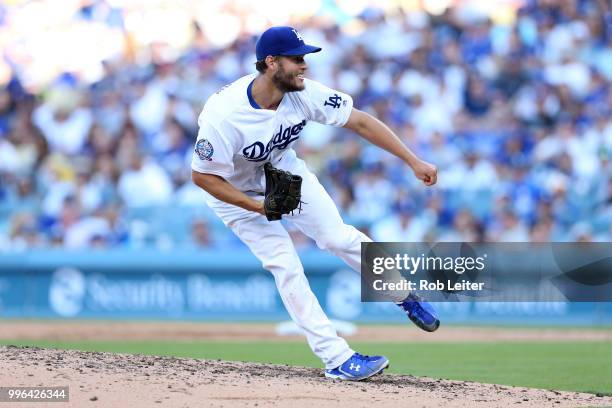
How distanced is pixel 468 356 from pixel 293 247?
3745 millimetres

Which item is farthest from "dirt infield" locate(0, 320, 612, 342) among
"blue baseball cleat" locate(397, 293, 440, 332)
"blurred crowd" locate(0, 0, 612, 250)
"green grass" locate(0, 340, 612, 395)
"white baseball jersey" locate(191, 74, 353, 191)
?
"white baseball jersey" locate(191, 74, 353, 191)

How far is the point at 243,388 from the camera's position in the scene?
6.24 meters

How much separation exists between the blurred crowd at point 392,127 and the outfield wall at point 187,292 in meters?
0.43

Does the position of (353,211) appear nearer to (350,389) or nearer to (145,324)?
(145,324)

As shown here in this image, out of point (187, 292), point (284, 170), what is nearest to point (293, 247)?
point (284, 170)

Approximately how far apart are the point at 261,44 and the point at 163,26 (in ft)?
34.6

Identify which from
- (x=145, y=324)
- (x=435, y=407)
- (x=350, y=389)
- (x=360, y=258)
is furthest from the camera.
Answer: (x=145, y=324)

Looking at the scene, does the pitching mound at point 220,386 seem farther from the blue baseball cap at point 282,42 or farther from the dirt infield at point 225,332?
the dirt infield at point 225,332

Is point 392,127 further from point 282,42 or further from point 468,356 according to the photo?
point 282,42

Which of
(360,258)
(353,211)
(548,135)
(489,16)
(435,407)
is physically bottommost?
(435,407)

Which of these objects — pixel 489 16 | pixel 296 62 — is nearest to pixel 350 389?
pixel 296 62

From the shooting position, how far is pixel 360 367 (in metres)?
6.81

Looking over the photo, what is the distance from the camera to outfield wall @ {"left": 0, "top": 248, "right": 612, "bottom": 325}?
13633 millimetres

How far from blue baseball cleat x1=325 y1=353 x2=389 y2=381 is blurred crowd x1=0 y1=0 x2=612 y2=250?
649 centimetres
